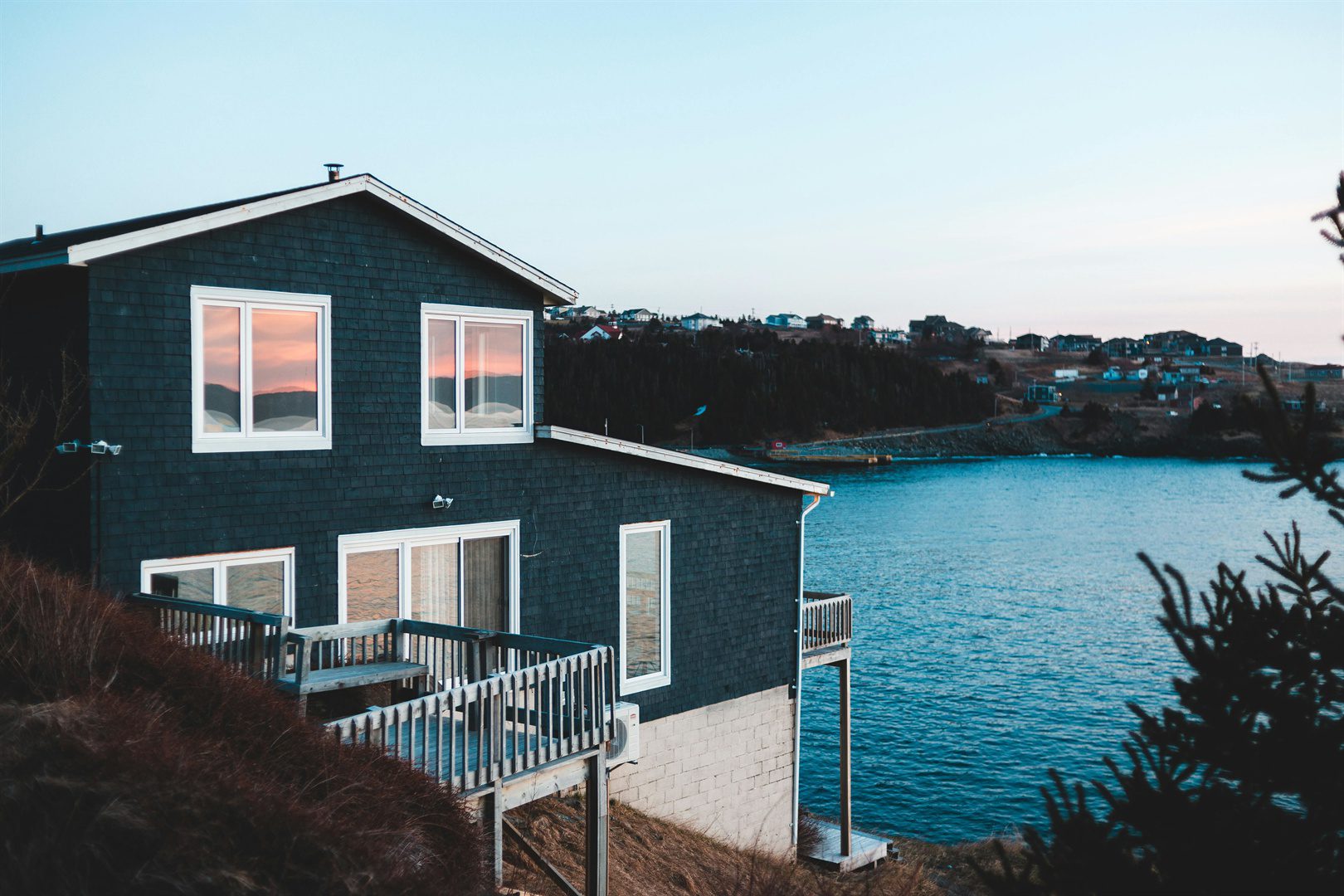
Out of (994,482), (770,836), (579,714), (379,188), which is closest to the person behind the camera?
(579,714)

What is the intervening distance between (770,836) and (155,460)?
11.6 metres

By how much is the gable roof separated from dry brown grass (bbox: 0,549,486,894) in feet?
12.3

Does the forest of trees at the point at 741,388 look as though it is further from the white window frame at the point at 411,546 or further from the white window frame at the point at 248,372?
the white window frame at the point at 248,372

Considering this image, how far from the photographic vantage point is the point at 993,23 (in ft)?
100

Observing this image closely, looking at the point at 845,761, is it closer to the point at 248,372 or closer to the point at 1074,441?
the point at 248,372

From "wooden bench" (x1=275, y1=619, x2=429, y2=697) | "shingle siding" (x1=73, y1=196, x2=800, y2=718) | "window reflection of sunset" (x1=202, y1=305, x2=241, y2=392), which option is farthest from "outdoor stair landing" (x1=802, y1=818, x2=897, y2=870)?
"window reflection of sunset" (x1=202, y1=305, x2=241, y2=392)

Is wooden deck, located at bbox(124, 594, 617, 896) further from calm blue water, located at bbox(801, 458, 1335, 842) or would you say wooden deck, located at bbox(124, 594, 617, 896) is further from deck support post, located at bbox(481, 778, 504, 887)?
calm blue water, located at bbox(801, 458, 1335, 842)

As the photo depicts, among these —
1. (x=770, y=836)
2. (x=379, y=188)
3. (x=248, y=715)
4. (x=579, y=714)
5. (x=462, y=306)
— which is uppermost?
(x=379, y=188)

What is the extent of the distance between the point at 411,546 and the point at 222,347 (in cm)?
333

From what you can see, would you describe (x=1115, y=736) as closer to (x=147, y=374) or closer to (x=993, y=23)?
(x=993, y=23)

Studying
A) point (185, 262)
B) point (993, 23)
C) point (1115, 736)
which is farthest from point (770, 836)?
point (993, 23)

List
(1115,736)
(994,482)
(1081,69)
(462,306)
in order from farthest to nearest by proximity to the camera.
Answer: (994,482), (1081,69), (1115,736), (462,306)

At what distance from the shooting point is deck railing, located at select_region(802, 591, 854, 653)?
18781 millimetres

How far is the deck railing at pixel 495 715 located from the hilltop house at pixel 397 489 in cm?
4
